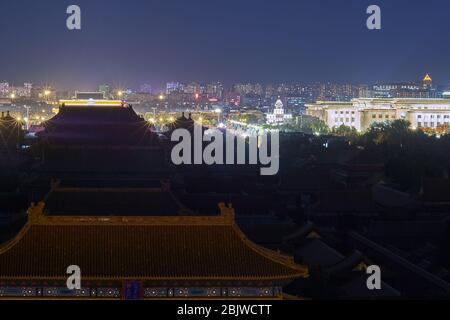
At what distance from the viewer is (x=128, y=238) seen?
12055mm

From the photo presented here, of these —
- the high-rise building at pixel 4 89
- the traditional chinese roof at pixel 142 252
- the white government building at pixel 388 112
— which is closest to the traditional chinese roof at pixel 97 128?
the traditional chinese roof at pixel 142 252

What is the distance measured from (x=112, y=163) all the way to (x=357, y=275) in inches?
298

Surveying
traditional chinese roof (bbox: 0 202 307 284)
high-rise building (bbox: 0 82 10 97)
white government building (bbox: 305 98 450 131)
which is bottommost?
traditional chinese roof (bbox: 0 202 307 284)

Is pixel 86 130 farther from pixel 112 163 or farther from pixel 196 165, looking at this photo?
pixel 196 165

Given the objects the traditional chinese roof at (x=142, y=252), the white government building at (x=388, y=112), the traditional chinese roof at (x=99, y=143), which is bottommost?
the traditional chinese roof at (x=142, y=252)

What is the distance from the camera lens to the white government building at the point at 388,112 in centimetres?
10000

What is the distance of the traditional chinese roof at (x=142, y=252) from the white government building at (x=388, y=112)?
85.8m

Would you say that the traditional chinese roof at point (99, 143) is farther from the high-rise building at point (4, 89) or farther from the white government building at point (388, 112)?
the high-rise building at point (4, 89)

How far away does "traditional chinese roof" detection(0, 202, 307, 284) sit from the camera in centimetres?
1159

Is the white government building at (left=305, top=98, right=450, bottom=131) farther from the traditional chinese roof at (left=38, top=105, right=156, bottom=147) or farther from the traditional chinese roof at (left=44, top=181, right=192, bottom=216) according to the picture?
the traditional chinese roof at (left=44, top=181, right=192, bottom=216)

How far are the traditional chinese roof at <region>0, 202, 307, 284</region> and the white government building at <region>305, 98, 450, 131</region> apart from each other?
8576 cm

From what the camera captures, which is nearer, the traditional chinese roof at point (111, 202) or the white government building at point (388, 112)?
the traditional chinese roof at point (111, 202)

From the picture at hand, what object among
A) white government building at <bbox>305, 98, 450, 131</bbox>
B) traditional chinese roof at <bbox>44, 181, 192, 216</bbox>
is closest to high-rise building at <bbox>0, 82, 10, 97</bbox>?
white government building at <bbox>305, 98, 450, 131</bbox>
